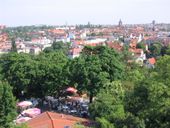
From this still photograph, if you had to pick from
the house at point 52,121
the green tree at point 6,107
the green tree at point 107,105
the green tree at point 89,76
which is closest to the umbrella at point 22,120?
the house at point 52,121

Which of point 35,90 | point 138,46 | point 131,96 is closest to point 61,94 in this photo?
point 35,90

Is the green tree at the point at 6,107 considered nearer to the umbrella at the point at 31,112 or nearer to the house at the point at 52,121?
the house at the point at 52,121

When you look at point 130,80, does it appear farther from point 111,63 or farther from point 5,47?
point 5,47

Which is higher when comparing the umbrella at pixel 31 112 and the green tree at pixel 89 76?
the green tree at pixel 89 76

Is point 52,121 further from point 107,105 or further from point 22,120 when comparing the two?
point 107,105

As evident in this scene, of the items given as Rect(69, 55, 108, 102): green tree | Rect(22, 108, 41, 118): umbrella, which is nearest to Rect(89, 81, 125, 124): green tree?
Rect(22, 108, 41, 118): umbrella

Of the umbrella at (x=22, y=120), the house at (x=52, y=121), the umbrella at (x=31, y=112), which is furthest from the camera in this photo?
the umbrella at (x=31, y=112)

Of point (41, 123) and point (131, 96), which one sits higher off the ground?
point (131, 96)

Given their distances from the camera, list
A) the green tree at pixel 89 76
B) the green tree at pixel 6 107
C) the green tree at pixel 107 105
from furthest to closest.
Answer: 1. the green tree at pixel 89 76
2. the green tree at pixel 6 107
3. the green tree at pixel 107 105

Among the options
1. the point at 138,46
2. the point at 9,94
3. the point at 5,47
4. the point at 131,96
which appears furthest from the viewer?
the point at 5,47

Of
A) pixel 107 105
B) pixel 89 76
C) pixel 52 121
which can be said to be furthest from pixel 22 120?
pixel 107 105
